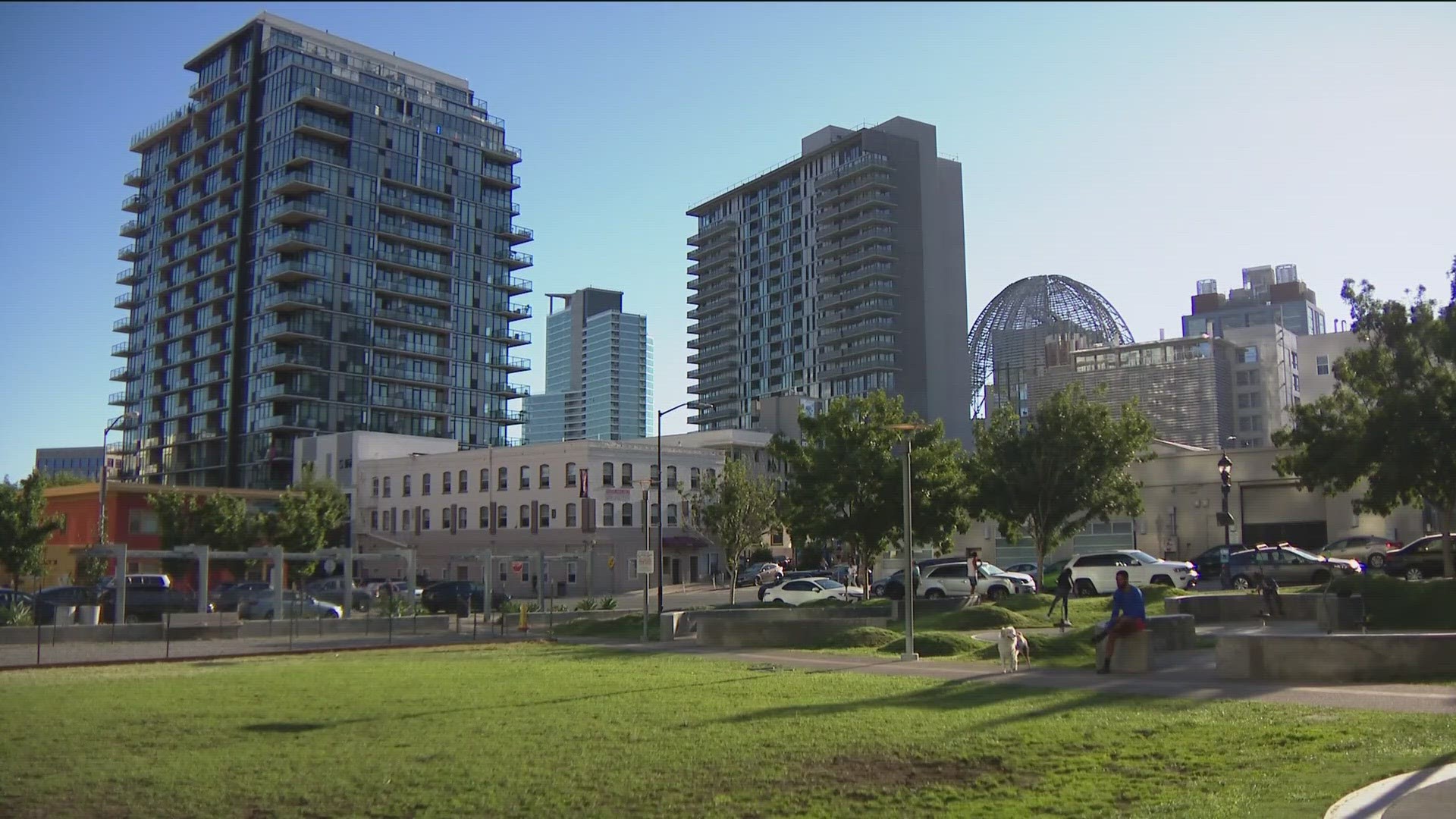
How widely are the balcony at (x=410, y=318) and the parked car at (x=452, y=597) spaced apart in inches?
3151

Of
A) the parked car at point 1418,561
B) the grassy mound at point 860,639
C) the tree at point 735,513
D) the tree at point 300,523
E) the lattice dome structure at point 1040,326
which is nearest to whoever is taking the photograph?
the grassy mound at point 860,639

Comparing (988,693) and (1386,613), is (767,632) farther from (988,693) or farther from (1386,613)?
(1386,613)

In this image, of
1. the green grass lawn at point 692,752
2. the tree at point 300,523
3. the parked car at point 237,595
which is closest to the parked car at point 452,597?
the parked car at point 237,595

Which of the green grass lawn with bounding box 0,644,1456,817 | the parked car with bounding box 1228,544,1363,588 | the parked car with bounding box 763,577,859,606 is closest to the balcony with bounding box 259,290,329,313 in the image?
the parked car with bounding box 763,577,859,606

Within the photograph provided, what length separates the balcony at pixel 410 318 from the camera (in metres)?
126

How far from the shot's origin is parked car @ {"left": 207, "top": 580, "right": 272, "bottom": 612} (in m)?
49.2

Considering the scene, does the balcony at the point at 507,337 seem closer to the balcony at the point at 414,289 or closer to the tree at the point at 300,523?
the balcony at the point at 414,289

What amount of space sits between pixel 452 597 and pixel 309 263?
80.9m

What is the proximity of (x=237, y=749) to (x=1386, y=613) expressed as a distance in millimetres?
24913

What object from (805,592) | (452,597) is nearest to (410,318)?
(452,597)

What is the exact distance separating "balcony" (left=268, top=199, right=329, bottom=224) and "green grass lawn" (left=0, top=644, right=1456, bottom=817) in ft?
357

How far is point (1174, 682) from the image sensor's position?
17.8 m

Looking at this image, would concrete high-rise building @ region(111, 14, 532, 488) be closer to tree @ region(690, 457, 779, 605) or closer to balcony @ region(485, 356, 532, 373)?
balcony @ region(485, 356, 532, 373)

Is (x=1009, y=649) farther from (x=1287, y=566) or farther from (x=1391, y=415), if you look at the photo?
(x=1287, y=566)
